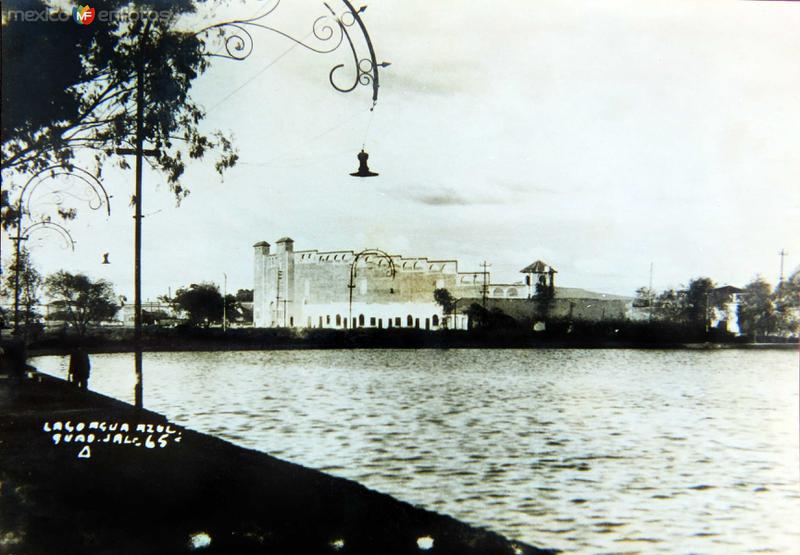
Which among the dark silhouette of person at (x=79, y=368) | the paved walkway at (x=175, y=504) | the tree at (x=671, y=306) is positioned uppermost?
the tree at (x=671, y=306)

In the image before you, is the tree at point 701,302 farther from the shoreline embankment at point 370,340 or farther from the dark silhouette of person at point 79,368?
the dark silhouette of person at point 79,368

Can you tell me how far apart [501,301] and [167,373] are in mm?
48003

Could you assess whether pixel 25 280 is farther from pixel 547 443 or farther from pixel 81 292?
pixel 547 443

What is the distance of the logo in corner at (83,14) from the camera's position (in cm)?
805

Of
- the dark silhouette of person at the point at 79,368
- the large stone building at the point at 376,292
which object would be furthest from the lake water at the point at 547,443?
the large stone building at the point at 376,292

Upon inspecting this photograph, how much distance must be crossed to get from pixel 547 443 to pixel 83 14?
29.9ft

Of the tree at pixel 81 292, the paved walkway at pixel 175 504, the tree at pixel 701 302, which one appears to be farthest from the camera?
the tree at pixel 701 302

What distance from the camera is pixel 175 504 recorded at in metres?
5.82

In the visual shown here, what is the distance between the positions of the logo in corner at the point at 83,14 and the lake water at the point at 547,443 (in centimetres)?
590

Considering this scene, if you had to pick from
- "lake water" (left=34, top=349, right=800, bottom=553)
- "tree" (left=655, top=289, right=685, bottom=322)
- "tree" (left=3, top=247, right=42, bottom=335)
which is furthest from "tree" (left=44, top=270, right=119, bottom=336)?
"tree" (left=655, top=289, right=685, bottom=322)

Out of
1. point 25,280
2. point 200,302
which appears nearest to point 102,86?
point 25,280

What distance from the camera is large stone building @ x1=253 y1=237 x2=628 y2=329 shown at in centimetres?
2106

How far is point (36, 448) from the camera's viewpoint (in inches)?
280

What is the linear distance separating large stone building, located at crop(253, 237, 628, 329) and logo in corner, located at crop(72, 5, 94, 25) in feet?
12.9
